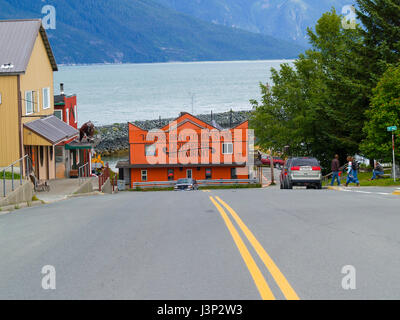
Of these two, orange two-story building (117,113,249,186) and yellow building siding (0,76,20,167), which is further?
orange two-story building (117,113,249,186)

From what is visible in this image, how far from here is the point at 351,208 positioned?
1371cm

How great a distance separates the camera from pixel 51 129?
3086cm

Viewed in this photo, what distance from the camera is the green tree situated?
31594 millimetres

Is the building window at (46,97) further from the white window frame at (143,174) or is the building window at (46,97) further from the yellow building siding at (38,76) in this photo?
the white window frame at (143,174)

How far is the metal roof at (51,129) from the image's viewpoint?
94.8ft

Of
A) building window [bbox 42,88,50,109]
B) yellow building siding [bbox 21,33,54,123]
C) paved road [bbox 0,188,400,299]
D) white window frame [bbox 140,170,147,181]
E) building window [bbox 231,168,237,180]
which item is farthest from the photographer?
building window [bbox 231,168,237,180]

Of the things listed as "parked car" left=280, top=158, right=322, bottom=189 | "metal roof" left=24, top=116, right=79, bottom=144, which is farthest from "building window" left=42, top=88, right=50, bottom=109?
"parked car" left=280, top=158, right=322, bottom=189

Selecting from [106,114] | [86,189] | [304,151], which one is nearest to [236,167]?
[304,151]

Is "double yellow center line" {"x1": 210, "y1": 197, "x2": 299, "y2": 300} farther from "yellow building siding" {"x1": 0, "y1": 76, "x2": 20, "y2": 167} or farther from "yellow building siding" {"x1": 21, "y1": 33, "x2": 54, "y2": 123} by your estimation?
"yellow building siding" {"x1": 21, "y1": 33, "x2": 54, "y2": 123}

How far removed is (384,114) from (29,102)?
20.8 m

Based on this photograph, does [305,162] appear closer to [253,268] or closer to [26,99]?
[26,99]

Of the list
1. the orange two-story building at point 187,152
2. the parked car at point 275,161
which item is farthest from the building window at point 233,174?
the parked car at point 275,161

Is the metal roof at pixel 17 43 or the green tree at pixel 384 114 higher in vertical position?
the metal roof at pixel 17 43
